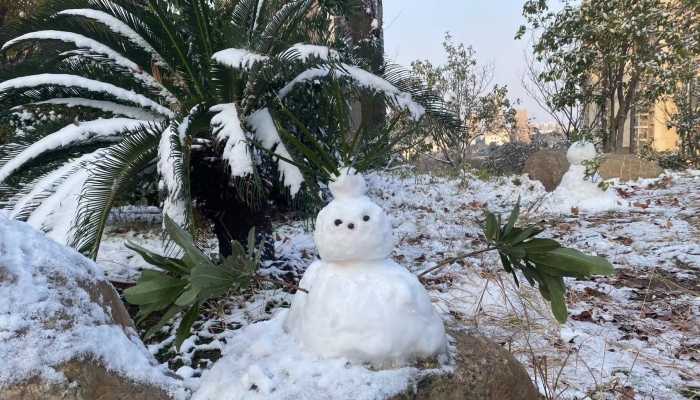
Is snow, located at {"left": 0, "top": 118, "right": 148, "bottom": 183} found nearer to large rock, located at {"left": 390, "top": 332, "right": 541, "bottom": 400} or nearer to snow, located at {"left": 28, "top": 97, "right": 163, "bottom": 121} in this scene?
snow, located at {"left": 28, "top": 97, "right": 163, "bottom": 121}

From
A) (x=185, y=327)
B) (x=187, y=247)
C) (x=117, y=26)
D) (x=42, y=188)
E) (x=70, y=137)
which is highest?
(x=117, y=26)

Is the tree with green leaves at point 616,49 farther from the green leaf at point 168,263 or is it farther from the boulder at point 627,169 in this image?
the green leaf at point 168,263

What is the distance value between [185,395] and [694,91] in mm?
11197

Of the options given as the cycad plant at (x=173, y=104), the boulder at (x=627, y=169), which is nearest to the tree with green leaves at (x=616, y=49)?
the boulder at (x=627, y=169)

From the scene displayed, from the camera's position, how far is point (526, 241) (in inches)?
55.3

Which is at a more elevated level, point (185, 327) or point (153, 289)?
point (153, 289)

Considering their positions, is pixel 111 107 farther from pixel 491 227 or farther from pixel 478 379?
pixel 478 379

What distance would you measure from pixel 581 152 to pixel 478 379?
5433 millimetres

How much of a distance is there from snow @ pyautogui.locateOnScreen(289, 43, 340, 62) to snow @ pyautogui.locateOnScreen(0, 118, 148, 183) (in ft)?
3.46

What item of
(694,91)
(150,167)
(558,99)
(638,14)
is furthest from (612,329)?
(694,91)

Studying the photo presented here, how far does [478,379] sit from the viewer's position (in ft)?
4.54

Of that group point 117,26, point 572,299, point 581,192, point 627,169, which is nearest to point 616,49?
point 627,169

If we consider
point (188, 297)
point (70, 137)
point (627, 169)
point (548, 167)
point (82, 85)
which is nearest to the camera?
point (188, 297)

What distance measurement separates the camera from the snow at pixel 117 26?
304 centimetres
